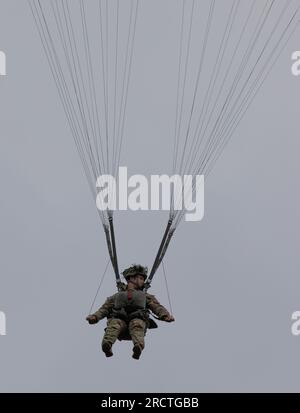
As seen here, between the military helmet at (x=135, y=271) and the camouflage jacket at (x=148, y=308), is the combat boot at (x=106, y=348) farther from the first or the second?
the military helmet at (x=135, y=271)

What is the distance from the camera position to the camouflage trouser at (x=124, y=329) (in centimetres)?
3041

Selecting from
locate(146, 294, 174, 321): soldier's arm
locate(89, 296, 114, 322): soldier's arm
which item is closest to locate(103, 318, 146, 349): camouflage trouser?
locate(89, 296, 114, 322): soldier's arm

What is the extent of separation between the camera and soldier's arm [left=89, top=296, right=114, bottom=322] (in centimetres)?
3136

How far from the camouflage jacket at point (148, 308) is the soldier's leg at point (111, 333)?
1.31 feet

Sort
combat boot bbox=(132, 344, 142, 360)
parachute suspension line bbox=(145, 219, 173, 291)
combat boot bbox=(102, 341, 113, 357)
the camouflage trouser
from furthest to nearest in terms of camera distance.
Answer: parachute suspension line bbox=(145, 219, 173, 291) → the camouflage trouser → combat boot bbox=(132, 344, 142, 360) → combat boot bbox=(102, 341, 113, 357)

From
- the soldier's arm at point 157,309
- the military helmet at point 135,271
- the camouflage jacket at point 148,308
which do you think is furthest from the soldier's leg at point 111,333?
the military helmet at point 135,271

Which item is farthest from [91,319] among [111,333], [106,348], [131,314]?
[106,348]

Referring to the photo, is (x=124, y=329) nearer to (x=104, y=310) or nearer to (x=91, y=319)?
(x=104, y=310)

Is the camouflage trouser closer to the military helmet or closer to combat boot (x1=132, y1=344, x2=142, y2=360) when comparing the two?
combat boot (x1=132, y1=344, x2=142, y2=360)

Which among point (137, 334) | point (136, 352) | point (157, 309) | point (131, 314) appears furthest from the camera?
point (157, 309)

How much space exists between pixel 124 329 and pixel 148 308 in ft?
3.92

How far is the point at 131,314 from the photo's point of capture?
3147 cm

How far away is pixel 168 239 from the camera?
33.0m
